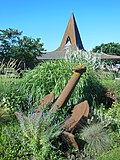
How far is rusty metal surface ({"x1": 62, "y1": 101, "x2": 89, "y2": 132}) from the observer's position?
5137 millimetres

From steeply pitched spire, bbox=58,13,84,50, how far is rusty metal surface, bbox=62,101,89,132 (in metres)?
45.8

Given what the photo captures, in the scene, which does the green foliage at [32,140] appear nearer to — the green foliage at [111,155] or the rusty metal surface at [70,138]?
the rusty metal surface at [70,138]

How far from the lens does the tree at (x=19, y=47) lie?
110 feet

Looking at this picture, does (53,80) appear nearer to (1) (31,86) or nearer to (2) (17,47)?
(1) (31,86)

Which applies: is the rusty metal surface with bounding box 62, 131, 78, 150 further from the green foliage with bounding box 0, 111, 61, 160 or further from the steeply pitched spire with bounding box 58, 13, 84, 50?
the steeply pitched spire with bounding box 58, 13, 84, 50

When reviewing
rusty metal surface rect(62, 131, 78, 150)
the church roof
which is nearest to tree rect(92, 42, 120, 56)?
the church roof

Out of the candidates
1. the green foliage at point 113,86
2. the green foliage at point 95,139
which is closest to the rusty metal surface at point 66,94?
the green foliage at point 95,139

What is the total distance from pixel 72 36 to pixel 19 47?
2045 cm

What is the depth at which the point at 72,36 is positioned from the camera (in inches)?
2079

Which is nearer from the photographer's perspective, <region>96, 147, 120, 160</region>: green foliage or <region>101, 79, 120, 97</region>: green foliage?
<region>96, 147, 120, 160</region>: green foliage

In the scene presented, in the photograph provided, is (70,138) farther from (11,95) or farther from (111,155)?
(11,95)

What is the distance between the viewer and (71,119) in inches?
214

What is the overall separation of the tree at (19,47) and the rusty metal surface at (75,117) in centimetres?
2737

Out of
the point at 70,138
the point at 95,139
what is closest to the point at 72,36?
the point at 95,139
